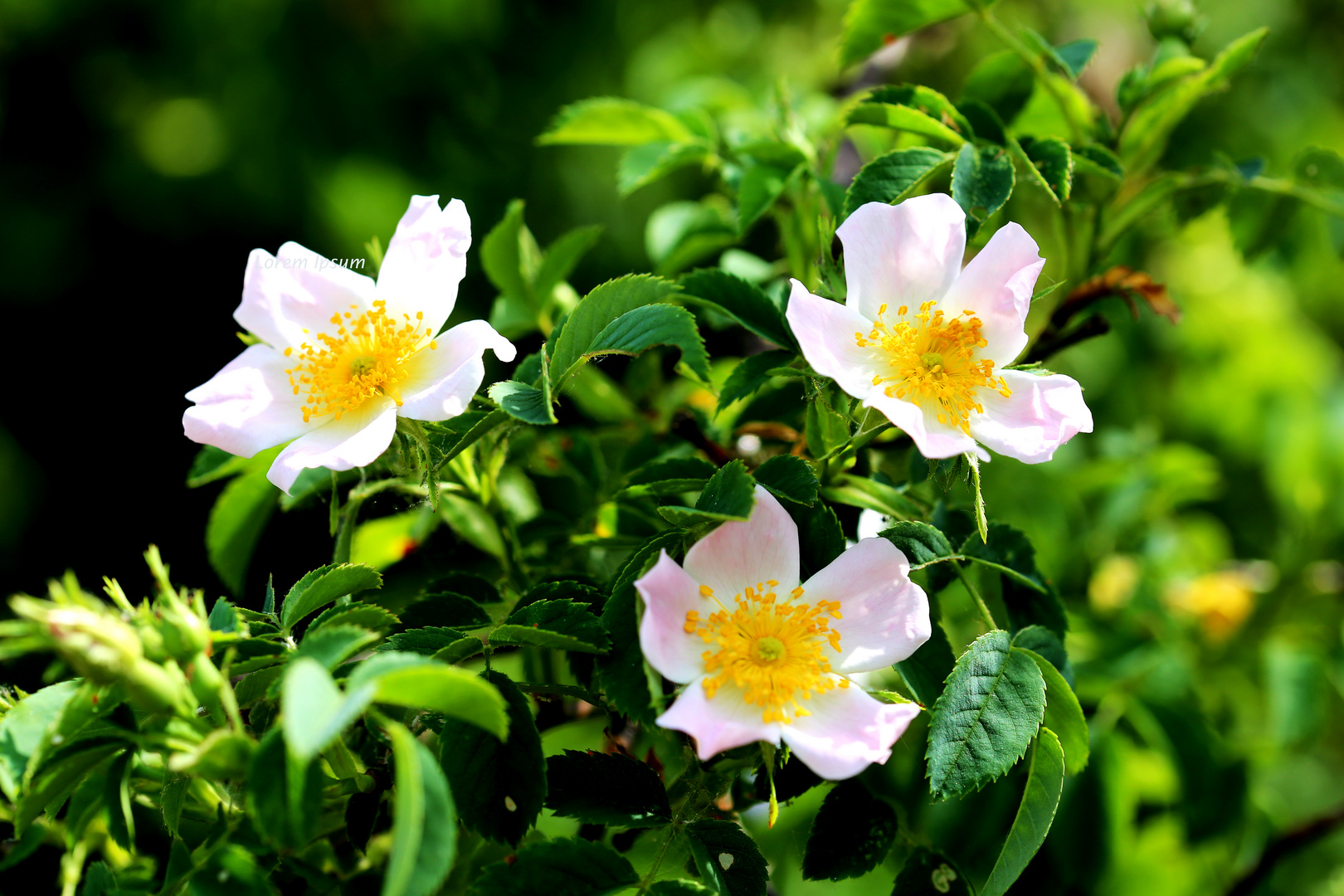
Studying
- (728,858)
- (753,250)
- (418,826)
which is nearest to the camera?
(418,826)

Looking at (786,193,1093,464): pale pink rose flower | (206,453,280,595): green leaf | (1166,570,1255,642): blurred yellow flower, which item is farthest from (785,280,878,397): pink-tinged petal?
(1166,570,1255,642): blurred yellow flower

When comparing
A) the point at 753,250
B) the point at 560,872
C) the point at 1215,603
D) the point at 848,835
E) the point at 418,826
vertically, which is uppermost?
the point at 418,826

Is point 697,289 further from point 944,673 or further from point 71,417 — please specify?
point 71,417

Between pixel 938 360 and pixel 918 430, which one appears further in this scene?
pixel 938 360

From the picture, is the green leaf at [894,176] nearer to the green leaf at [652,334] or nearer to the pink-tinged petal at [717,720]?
the green leaf at [652,334]

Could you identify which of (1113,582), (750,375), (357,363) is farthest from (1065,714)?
(1113,582)

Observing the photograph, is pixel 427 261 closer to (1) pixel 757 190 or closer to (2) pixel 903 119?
(1) pixel 757 190

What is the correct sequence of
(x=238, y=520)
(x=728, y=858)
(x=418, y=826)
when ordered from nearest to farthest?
(x=418, y=826)
(x=728, y=858)
(x=238, y=520)
